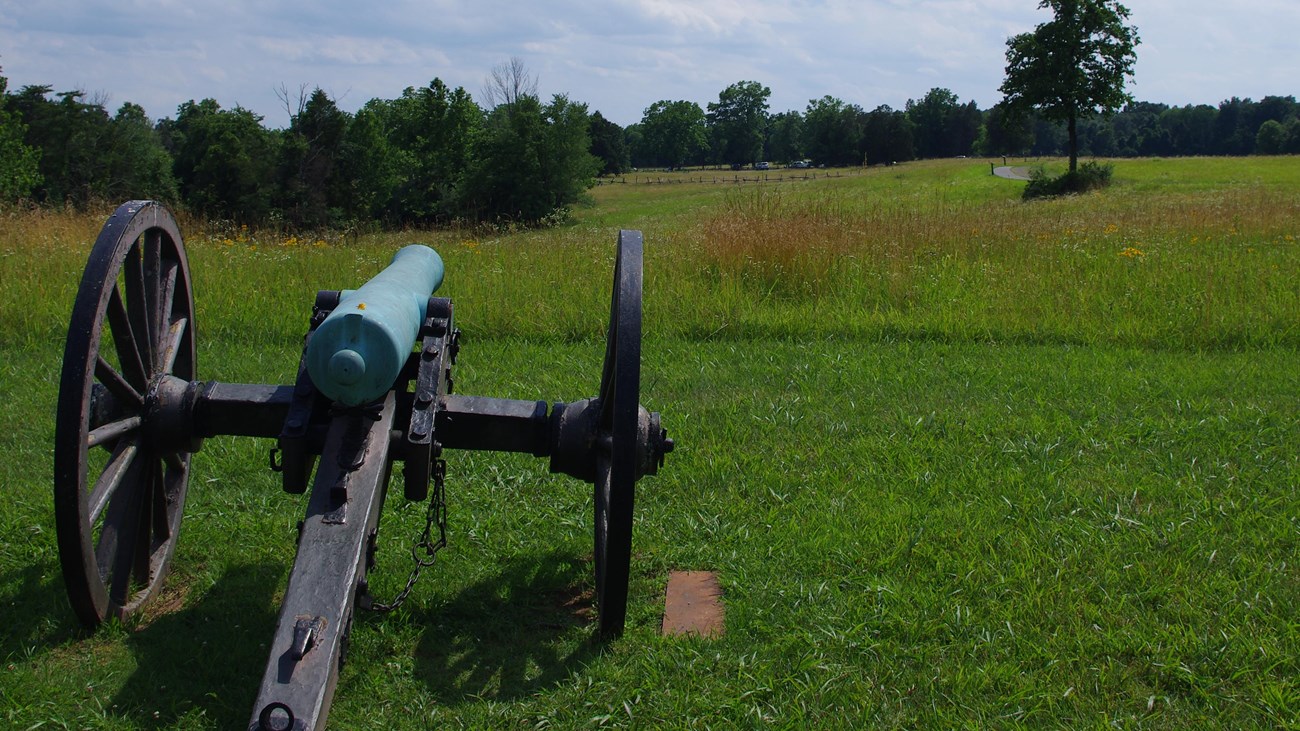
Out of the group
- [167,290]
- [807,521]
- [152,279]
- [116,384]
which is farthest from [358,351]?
[807,521]

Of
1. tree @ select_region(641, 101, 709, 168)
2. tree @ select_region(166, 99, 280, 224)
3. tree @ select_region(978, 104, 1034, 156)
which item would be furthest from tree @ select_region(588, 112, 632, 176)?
tree @ select_region(166, 99, 280, 224)

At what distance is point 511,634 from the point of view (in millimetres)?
3293

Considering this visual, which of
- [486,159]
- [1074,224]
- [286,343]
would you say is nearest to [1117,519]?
[286,343]

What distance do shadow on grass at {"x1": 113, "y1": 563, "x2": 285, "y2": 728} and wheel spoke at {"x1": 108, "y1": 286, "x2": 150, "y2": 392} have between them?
2.49ft

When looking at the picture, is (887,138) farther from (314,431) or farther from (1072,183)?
(314,431)

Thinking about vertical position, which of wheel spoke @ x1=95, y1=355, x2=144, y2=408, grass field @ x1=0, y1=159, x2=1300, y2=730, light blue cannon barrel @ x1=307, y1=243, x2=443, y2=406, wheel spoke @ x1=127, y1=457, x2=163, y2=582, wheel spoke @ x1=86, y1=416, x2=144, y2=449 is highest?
light blue cannon barrel @ x1=307, y1=243, x2=443, y2=406

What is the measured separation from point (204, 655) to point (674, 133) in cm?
10268

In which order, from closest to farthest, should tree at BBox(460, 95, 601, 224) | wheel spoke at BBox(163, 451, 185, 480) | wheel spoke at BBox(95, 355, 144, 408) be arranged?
wheel spoke at BBox(95, 355, 144, 408) → wheel spoke at BBox(163, 451, 185, 480) → tree at BBox(460, 95, 601, 224)

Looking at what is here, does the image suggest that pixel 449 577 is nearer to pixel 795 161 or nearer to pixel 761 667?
pixel 761 667

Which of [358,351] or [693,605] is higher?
[358,351]

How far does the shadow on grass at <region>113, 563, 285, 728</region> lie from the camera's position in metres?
2.75

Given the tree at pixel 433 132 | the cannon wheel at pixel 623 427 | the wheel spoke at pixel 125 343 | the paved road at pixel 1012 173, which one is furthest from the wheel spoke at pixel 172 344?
the tree at pixel 433 132

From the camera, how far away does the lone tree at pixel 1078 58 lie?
3606cm

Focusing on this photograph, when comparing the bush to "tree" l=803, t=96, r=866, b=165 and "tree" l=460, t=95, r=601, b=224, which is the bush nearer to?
"tree" l=460, t=95, r=601, b=224
